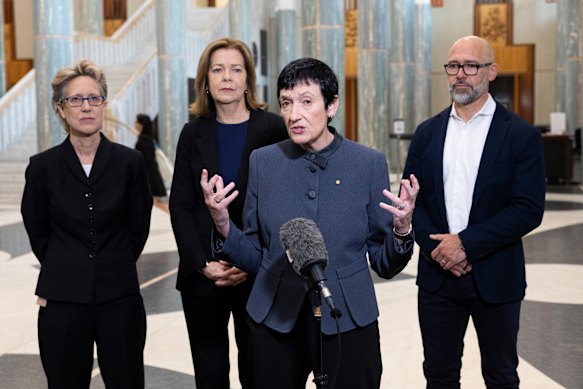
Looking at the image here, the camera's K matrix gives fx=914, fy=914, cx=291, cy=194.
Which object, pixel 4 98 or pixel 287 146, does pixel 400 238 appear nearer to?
pixel 287 146

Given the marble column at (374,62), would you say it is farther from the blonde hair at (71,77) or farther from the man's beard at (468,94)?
the blonde hair at (71,77)

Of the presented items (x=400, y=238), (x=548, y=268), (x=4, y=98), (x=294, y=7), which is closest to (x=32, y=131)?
(x=4, y=98)

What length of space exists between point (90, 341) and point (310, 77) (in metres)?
1.43

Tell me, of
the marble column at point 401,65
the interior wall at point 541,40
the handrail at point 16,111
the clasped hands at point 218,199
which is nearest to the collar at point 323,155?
the clasped hands at point 218,199

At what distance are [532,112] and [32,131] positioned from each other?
51.5 ft

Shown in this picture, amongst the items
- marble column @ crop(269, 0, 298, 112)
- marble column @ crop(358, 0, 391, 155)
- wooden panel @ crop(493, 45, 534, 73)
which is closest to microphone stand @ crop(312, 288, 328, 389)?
marble column @ crop(358, 0, 391, 155)

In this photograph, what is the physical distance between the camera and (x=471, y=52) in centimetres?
381

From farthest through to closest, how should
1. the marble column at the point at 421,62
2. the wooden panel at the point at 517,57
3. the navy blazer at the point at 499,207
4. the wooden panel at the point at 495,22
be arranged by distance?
the wooden panel at the point at 517,57, the wooden panel at the point at 495,22, the marble column at the point at 421,62, the navy blazer at the point at 499,207

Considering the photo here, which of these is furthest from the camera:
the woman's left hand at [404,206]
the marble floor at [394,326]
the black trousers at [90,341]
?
the marble floor at [394,326]

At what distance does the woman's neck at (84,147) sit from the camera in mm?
3672

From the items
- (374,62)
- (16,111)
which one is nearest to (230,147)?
(16,111)

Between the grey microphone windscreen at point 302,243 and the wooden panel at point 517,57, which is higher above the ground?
the wooden panel at point 517,57

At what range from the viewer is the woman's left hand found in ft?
9.30

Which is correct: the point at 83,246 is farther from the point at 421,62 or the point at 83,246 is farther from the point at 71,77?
the point at 421,62
